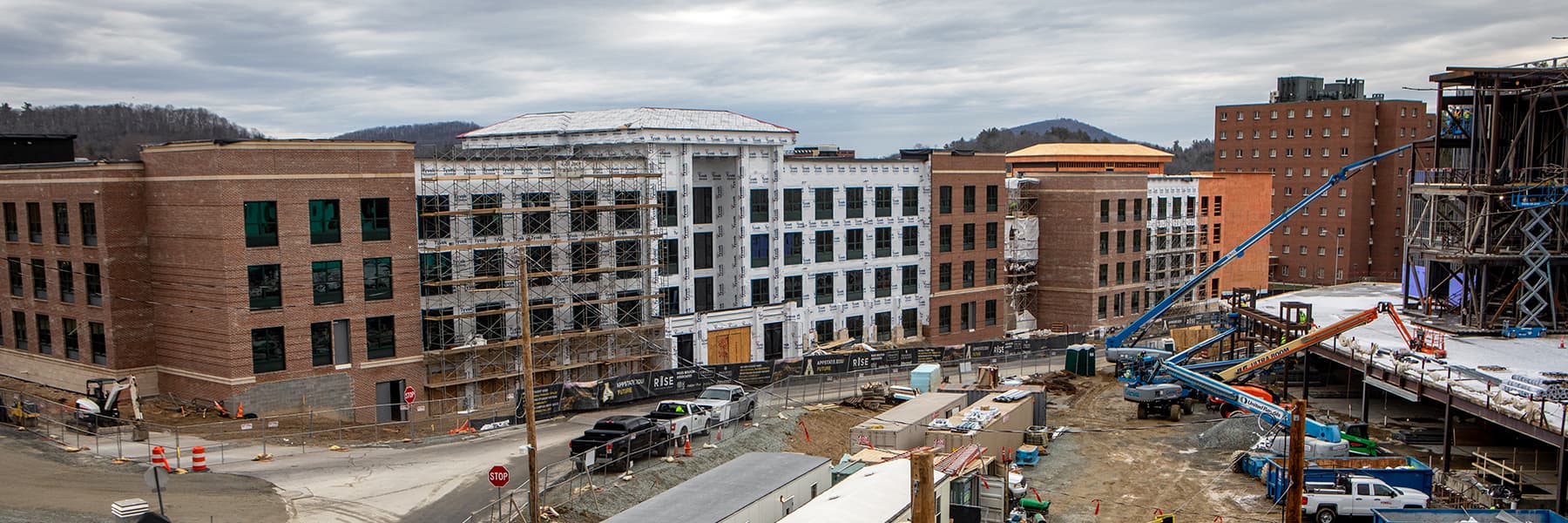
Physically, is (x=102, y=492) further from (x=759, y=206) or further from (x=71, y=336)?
(x=759, y=206)

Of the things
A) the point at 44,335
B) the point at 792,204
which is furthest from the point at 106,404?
the point at 792,204

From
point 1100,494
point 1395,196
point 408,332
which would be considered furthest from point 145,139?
point 1395,196

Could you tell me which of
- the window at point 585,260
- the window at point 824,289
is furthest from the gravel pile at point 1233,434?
the window at point 585,260

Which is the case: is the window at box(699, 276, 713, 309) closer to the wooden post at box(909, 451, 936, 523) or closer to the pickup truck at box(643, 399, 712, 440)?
the pickup truck at box(643, 399, 712, 440)

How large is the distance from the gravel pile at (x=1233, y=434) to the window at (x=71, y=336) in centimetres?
5024

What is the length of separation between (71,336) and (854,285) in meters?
41.2

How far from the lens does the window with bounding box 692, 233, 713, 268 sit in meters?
61.0

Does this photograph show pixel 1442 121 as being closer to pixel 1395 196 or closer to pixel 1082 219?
pixel 1082 219

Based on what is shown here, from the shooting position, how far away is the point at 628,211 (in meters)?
55.7

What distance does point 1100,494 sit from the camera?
3903 centimetres

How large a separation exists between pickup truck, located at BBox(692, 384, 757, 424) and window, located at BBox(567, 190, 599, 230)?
496 inches

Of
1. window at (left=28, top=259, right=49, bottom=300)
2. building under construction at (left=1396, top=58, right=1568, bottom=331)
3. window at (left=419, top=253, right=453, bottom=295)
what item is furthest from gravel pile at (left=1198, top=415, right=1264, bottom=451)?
window at (left=28, top=259, right=49, bottom=300)

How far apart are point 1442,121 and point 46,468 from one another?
223ft

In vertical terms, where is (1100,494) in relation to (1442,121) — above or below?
below
